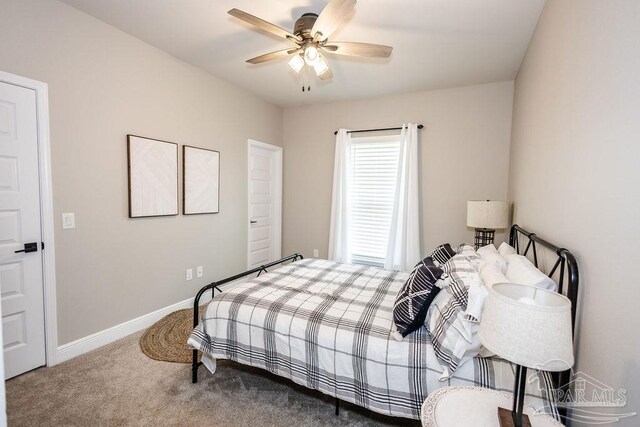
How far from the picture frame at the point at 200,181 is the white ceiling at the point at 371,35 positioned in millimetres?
982

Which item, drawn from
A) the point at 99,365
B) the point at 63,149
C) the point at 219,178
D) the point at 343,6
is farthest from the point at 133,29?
the point at 99,365

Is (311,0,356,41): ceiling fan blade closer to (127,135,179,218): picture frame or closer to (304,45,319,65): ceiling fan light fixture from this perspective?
(304,45,319,65): ceiling fan light fixture

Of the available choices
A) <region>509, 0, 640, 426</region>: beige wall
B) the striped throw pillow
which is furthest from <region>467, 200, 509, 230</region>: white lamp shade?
the striped throw pillow

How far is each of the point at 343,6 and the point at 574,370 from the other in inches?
86.2

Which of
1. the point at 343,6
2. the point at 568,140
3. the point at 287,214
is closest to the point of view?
the point at 568,140

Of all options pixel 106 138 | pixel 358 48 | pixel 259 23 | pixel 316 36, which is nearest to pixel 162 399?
pixel 106 138

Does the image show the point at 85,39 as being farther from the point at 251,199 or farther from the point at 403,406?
the point at 403,406

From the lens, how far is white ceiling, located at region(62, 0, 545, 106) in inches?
87.0

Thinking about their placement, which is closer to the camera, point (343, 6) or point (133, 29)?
point (343, 6)

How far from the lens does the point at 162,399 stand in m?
1.95

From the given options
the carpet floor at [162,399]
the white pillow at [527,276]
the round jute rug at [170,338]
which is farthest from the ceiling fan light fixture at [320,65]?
the round jute rug at [170,338]

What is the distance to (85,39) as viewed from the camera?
7.72 ft

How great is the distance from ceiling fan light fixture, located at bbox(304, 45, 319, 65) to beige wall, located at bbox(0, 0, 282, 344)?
65.4 inches

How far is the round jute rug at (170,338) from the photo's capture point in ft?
8.07
